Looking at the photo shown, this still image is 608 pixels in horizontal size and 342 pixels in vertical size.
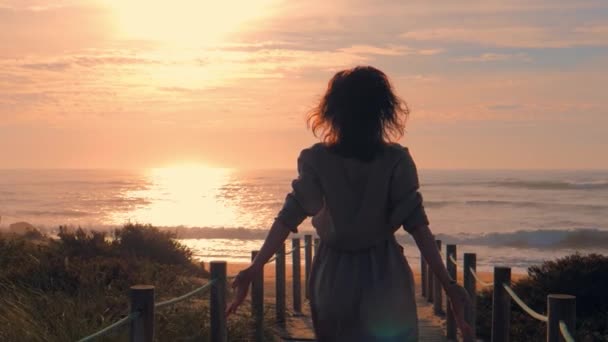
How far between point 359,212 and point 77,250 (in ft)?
34.1

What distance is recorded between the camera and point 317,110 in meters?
3.73

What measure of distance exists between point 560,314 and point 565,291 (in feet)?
22.1

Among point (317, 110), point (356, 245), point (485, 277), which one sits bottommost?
point (485, 277)

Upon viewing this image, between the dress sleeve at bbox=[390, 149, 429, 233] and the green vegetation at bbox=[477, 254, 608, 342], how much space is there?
644cm

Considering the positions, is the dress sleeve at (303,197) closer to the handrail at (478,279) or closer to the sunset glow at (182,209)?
the handrail at (478,279)

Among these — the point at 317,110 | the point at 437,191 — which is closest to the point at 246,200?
the point at 437,191

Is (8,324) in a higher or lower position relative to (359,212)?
lower

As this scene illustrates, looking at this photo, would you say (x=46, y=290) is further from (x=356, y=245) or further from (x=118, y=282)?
(x=356, y=245)

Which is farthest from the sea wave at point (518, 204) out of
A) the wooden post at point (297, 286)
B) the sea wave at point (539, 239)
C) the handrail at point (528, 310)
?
the handrail at point (528, 310)

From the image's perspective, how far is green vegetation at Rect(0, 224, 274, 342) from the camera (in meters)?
6.94

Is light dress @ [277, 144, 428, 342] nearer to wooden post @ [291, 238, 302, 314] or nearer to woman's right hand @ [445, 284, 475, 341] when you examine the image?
woman's right hand @ [445, 284, 475, 341]

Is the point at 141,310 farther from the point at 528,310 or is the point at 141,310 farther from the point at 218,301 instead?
the point at 528,310

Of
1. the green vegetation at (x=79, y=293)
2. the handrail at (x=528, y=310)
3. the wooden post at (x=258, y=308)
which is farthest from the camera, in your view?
the wooden post at (x=258, y=308)

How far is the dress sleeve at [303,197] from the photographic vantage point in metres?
3.65
